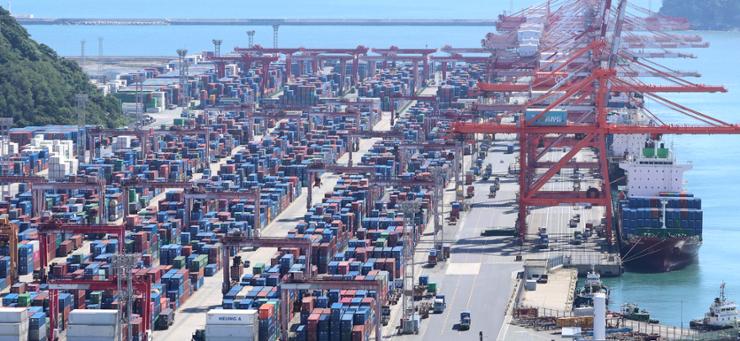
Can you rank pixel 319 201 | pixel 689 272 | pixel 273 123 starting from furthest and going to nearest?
pixel 273 123, pixel 319 201, pixel 689 272

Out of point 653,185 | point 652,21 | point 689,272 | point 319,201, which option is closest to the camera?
point 689,272

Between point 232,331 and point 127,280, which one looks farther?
point 127,280

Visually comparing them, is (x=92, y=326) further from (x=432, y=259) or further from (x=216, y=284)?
(x=432, y=259)

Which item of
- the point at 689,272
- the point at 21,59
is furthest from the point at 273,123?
the point at 689,272

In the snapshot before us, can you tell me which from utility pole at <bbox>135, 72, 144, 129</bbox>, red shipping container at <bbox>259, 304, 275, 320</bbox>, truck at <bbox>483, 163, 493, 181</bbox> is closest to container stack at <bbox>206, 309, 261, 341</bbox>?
red shipping container at <bbox>259, 304, 275, 320</bbox>

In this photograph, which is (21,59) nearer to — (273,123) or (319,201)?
(273,123)

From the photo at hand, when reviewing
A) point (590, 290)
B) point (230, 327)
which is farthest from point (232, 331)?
point (590, 290)
